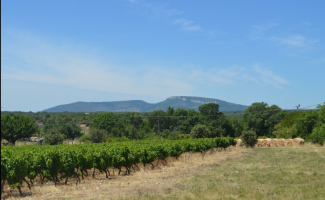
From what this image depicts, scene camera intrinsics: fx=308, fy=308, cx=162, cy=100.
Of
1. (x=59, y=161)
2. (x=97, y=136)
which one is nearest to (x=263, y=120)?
(x=97, y=136)

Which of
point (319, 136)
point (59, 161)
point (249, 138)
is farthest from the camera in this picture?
point (319, 136)

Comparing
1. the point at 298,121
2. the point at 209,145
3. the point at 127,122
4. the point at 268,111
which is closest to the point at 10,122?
the point at 127,122

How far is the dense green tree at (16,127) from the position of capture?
216 feet

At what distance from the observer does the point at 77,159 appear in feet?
59.6

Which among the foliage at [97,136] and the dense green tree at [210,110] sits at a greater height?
the dense green tree at [210,110]

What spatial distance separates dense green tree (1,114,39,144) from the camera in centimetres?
6594

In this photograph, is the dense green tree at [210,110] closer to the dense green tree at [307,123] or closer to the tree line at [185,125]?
the tree line at [185,125]

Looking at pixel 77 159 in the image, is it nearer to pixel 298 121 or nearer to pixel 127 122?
pixel 298 121

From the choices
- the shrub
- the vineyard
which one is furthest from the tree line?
the vineyard

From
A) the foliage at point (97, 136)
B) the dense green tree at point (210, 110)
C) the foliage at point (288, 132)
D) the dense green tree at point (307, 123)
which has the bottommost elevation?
the foliage at point (97, 136)

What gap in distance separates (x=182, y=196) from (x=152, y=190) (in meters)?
2.21

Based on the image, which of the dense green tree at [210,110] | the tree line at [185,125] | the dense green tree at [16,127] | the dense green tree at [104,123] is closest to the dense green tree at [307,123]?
the tree line at [185,125]

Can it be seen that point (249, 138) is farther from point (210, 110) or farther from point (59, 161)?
point (59, 161)

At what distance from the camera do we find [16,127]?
67.1 m
